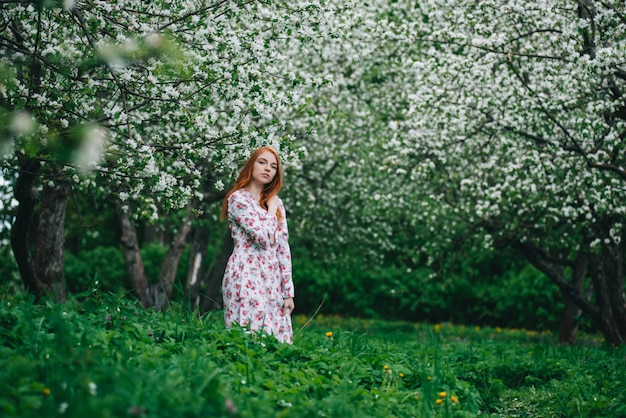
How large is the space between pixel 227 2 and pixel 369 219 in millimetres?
9918

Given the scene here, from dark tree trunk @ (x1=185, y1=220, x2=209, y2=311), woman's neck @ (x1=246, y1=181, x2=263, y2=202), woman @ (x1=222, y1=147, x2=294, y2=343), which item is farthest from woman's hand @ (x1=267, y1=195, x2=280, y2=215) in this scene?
dark tree trunk @ (x1=185, y1=220, x2=209, y2=311)

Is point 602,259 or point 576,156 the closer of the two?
point 576,156

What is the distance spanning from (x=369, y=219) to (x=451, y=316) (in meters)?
6.14

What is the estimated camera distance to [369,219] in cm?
1642

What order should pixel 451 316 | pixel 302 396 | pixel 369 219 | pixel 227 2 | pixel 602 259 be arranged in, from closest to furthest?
pixel 302 396, pixel 227 2, pixel 602 259, pixel 369 219, pixel 451 316

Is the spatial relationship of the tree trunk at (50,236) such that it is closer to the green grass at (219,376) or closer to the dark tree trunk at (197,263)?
the green grass at (219,376)

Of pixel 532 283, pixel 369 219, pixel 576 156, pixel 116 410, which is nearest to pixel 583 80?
pixel 576 156

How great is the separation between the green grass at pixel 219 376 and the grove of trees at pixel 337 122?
43.5 inches

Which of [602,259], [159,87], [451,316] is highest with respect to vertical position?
[159,87]

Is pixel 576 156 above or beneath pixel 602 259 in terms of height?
above

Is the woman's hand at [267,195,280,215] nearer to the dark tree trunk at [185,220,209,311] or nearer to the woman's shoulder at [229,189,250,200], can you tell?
the woman's shoulder at [229,189,250,200]

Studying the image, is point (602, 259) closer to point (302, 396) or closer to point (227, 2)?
point (227, 2)

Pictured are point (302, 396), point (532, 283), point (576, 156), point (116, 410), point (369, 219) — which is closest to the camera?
point (116, 410)

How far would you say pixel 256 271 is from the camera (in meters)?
6.12
